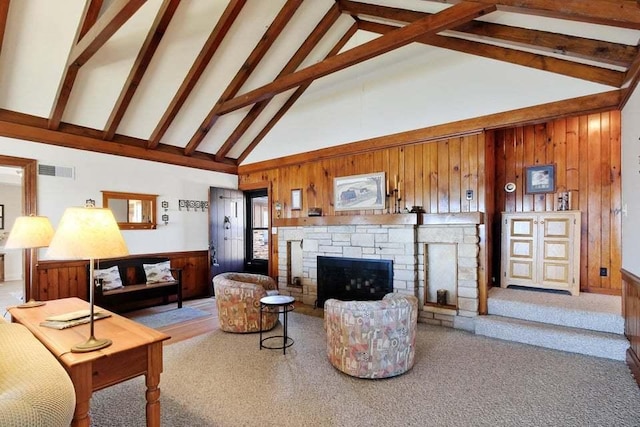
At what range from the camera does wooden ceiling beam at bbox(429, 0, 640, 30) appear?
2336 mm

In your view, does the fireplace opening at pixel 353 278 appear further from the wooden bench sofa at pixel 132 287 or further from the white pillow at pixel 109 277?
the white pillow at pixel 109 277

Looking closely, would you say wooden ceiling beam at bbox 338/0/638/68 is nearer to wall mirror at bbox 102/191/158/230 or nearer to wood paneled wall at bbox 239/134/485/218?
wood paneled wall at bbox 239/134/485/218

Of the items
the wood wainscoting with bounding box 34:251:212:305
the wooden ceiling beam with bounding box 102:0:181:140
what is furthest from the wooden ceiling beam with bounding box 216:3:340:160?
the wood wainscoting with bounding box 34:251:212:305

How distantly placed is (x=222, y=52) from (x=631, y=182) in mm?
5045

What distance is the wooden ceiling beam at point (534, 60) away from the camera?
3363 mm

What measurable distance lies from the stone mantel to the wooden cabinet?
1.22 meters

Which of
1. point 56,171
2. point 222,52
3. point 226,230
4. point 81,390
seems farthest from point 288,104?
point 81,390

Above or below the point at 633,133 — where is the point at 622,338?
below

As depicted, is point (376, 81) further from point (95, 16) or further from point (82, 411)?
point (82, 411)

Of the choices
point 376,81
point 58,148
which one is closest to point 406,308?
point 376,81

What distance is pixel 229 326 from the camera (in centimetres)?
411

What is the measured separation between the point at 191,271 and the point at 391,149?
4.42 m

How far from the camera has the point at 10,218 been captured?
8.43m

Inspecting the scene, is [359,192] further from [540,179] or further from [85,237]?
[85,237]
